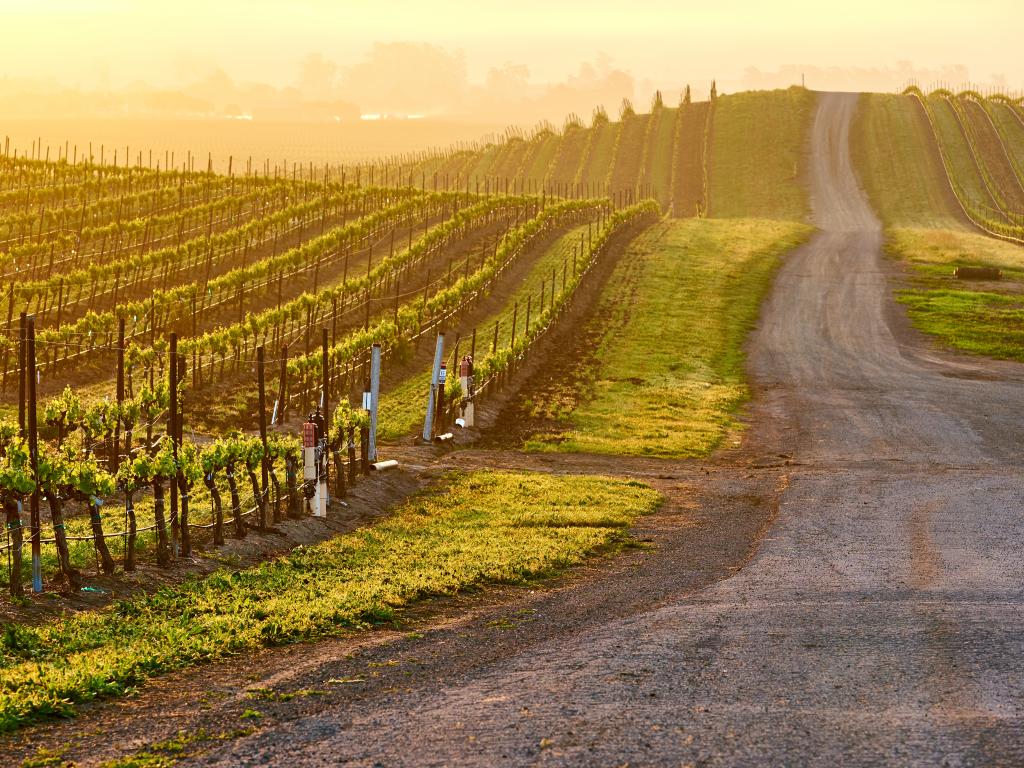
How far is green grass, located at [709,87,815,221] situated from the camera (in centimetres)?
12781

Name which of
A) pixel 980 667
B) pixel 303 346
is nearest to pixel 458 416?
pixel 303 346

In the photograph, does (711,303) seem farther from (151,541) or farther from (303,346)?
(151,541)

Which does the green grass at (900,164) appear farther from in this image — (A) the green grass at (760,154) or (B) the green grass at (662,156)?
(B) the green grass at (662,156)

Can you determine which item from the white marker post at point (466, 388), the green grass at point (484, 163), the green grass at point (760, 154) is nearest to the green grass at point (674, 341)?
the white marker post at point (466, 388)

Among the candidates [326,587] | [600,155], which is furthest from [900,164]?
[326,587]

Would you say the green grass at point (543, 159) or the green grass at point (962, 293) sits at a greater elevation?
the green grass at point (543, 159)

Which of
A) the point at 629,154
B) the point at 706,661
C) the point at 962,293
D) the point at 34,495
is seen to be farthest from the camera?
the point at 629,154

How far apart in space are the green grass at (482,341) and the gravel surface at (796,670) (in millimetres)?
14480

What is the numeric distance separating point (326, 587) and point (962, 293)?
62.0 meters

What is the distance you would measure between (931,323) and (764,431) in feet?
89.7

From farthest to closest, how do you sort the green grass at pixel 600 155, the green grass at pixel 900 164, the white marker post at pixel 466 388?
the green grass at pixel 600 155, the green grass at pixel 900 164, the white marker post at pixel 466 388

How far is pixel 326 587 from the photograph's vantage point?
22984mm

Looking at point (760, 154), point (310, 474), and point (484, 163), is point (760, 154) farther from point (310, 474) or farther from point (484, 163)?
point (310, 474)

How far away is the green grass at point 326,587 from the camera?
57.4 ft
